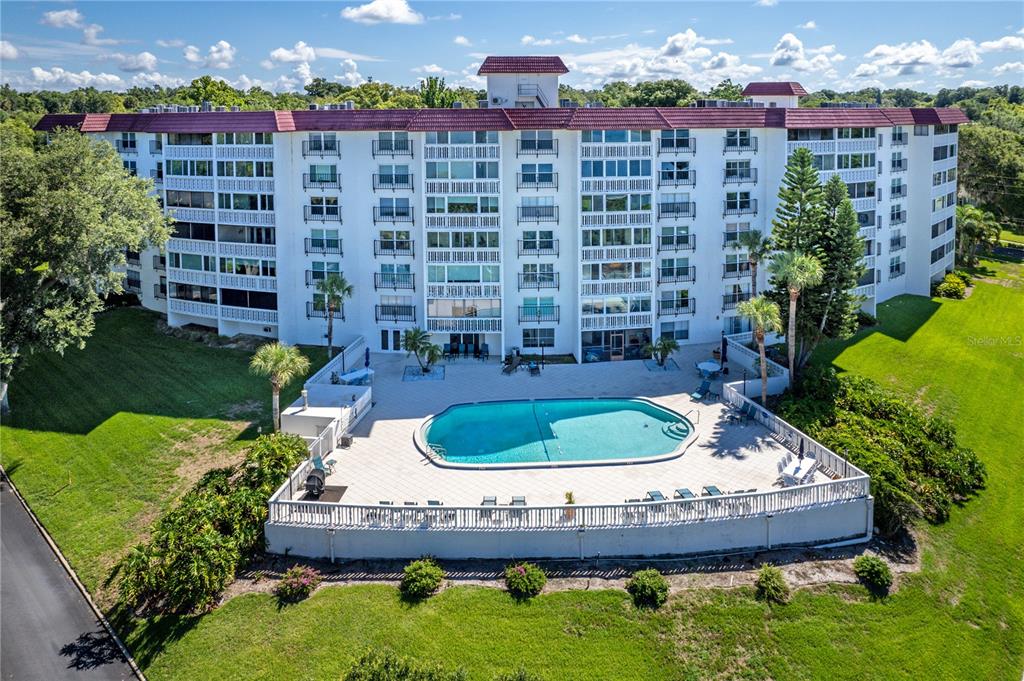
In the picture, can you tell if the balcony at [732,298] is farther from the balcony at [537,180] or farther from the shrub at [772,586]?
the shrub at [772,586]

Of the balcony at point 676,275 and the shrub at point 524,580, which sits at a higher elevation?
the balcony at point 676,275

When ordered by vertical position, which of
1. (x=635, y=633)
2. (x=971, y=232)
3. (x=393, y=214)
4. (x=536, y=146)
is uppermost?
(x=536, y=146)

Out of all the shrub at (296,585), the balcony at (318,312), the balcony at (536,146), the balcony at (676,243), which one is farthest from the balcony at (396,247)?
the shrub at (296,585)

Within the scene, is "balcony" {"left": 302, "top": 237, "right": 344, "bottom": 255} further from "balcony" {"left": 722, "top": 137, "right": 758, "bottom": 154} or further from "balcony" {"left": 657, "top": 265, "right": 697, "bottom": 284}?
"balcony" {"left": 722, "top": 137, "right": 758, "bottom": 154}

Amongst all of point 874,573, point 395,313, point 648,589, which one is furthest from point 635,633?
point 395,313

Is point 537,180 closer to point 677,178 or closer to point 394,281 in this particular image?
point 677,178

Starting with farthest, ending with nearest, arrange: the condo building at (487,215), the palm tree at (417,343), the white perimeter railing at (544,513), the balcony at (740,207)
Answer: the balcony at (740,207) → the condo building at (487,215) → the palm tree at (417,343) → the white perimeter railing at (544,513)

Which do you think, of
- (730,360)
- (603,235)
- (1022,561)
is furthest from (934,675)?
(603,235)
